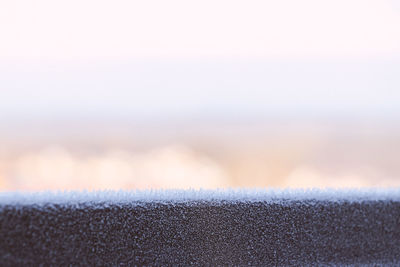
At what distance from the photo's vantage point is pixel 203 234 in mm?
729

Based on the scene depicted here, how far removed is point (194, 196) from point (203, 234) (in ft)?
0.22

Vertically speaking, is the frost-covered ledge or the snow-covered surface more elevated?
the snow-covered surface

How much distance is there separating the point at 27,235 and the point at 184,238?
0.80 ft

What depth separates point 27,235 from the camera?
0.61 metres

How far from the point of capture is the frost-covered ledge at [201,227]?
62 cm

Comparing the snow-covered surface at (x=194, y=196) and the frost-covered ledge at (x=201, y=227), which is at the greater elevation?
the snow-covered surface at (x=194, y=196)

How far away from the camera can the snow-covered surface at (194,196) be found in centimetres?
62

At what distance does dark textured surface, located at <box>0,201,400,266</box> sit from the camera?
2.03ft

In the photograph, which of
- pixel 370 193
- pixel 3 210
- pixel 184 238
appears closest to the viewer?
pixel 3 210

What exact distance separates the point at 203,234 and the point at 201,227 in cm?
1

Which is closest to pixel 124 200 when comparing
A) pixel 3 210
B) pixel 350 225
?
pixel 3 210

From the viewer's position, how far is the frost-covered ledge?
62 centimetres

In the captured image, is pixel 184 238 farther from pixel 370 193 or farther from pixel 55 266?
pixel 370 193

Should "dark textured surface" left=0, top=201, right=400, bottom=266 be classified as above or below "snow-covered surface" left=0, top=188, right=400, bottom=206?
below
